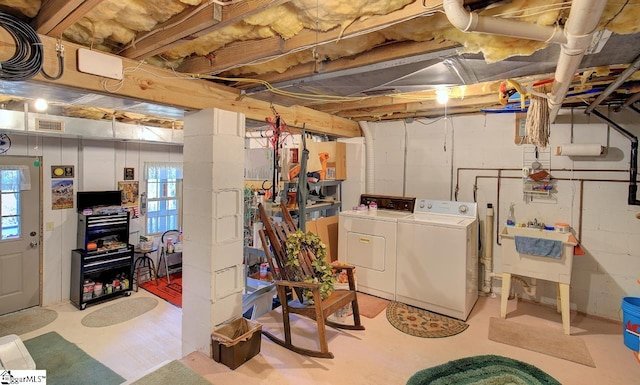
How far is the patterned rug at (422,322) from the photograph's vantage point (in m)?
3.25

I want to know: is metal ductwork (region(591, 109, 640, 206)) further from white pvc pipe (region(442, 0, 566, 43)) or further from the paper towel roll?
white pvc pipe (region(442, 0, 566, 43))

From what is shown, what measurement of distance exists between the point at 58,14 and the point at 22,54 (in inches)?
14.8

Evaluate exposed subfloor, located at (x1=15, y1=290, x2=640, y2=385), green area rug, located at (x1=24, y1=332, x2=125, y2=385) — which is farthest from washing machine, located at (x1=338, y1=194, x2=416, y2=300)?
green area rug, located at (x1=24, y1=332, x2=125, y2=385)

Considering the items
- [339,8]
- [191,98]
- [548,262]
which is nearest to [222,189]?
[191,98]

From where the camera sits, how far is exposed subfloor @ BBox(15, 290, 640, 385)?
2.58 m

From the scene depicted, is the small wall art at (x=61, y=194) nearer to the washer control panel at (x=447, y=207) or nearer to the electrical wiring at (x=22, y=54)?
the electrical wiring at (x=22, y=54)

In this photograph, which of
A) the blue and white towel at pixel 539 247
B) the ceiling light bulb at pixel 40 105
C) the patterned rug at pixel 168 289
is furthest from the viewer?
the patterned rug at pixel 168 289

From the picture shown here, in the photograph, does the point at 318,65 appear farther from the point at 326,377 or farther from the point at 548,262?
the point at 548,262

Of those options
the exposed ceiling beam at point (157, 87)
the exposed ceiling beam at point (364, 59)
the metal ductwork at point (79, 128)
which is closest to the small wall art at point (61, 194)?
the metal ductwork at point (79, 128)

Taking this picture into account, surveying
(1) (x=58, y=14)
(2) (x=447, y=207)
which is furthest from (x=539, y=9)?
(2) (x=447, y=207)

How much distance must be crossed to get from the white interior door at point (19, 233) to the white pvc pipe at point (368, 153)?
447 centimetres

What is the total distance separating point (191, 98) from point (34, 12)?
3.42 ft

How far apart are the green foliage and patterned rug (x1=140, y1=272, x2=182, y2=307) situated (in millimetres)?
2391

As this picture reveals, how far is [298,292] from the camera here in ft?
10.4
